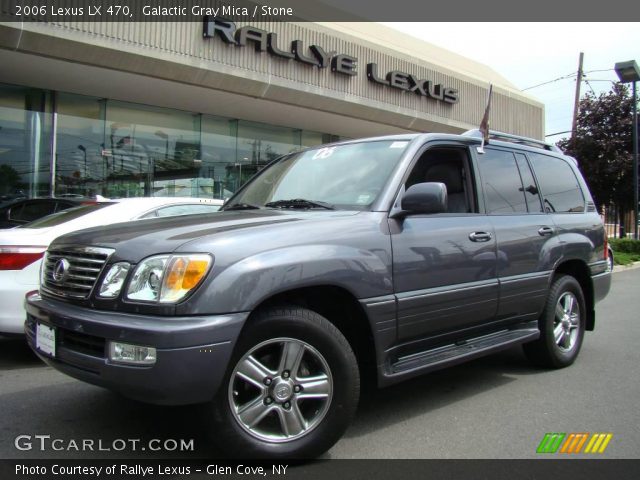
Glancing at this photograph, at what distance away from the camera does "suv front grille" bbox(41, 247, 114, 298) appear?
9.15ft

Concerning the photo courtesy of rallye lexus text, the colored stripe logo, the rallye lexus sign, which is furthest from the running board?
the rallye lexus sign

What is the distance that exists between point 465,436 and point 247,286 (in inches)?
69.1

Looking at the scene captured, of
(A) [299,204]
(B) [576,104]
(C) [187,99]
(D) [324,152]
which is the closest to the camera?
(A) [299,204]

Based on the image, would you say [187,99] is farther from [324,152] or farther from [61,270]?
[61,270]

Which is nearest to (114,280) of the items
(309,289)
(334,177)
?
(309,289)

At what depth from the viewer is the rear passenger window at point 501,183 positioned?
4230mm

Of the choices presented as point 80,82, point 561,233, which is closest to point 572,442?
point 561,233

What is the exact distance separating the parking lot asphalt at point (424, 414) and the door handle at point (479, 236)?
3.96 ft

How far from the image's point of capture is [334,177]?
3.81m

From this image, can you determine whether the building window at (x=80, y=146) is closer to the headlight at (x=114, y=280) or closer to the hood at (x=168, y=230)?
the hood at (x=168, y=230)

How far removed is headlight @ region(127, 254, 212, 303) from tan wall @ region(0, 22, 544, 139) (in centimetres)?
908

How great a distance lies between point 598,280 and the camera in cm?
527

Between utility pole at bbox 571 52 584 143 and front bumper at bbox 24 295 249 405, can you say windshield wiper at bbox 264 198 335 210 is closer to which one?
front bumper at bbox 24 295 249 405
